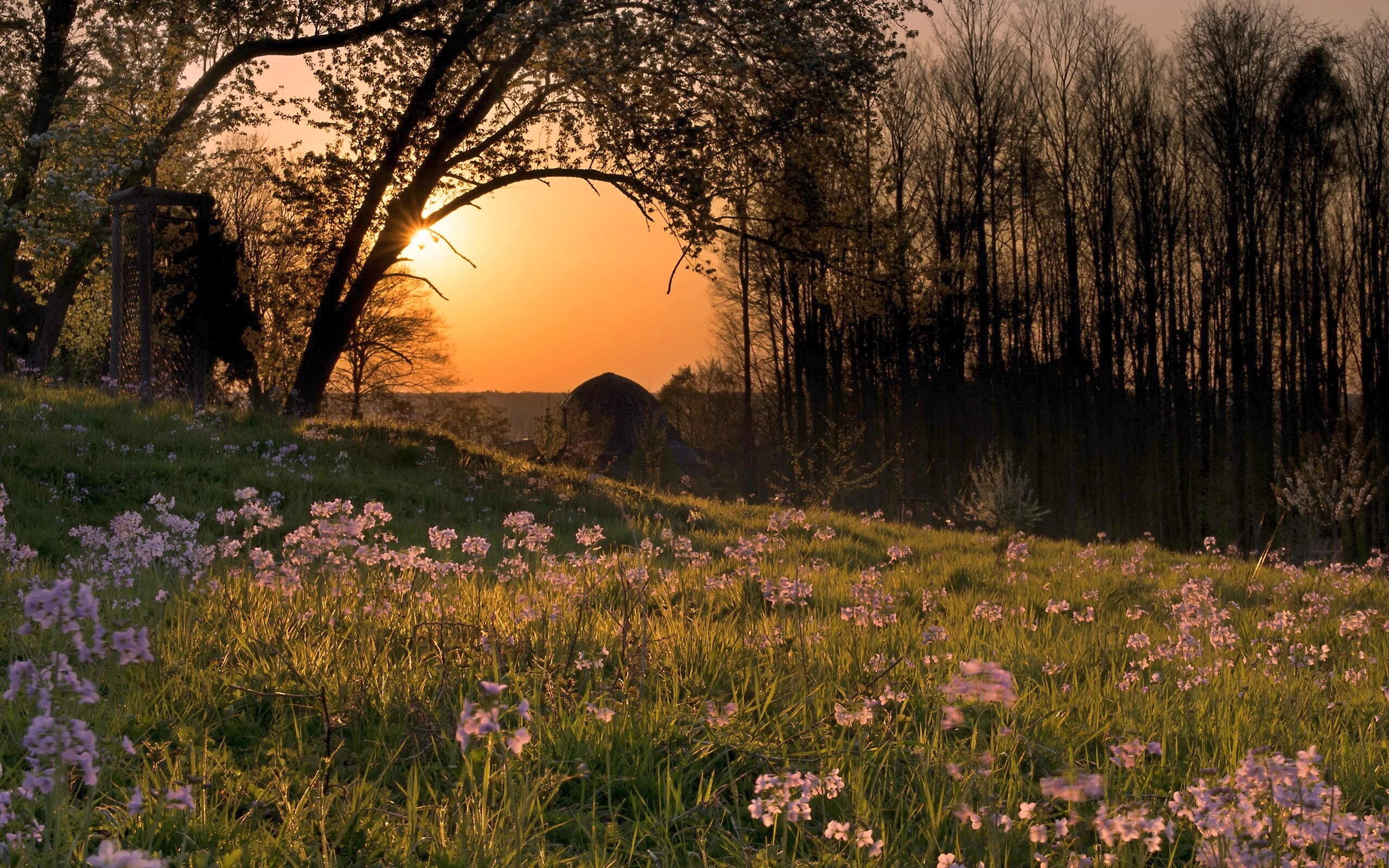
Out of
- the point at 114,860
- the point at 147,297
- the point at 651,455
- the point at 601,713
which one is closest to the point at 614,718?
the point at 601,713

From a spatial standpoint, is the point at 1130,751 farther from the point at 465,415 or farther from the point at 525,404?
the point at 525,404

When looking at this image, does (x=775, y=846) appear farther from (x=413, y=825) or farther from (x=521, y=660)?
(x=521, y=660)

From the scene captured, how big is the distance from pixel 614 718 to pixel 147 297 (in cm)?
1224

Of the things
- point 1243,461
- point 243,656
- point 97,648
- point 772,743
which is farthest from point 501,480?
point 1243,461

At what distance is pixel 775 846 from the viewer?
8.41 feet

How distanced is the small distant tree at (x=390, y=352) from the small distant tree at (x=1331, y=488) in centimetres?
3256

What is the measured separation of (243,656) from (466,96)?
15609 millimetres

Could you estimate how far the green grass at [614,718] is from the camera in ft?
8.34

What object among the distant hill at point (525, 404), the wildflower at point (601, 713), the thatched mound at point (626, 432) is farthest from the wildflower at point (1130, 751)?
the distant hill at point (525, 404)

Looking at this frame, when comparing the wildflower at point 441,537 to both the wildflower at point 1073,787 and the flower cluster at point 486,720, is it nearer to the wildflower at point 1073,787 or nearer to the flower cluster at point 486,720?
the flower cluster at point 486,720

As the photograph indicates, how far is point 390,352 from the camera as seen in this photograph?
41.6m

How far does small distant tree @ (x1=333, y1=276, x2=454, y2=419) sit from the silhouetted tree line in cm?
1619

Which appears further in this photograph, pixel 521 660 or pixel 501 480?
pixel 501 480

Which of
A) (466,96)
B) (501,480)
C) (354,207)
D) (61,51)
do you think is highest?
(61,51)
